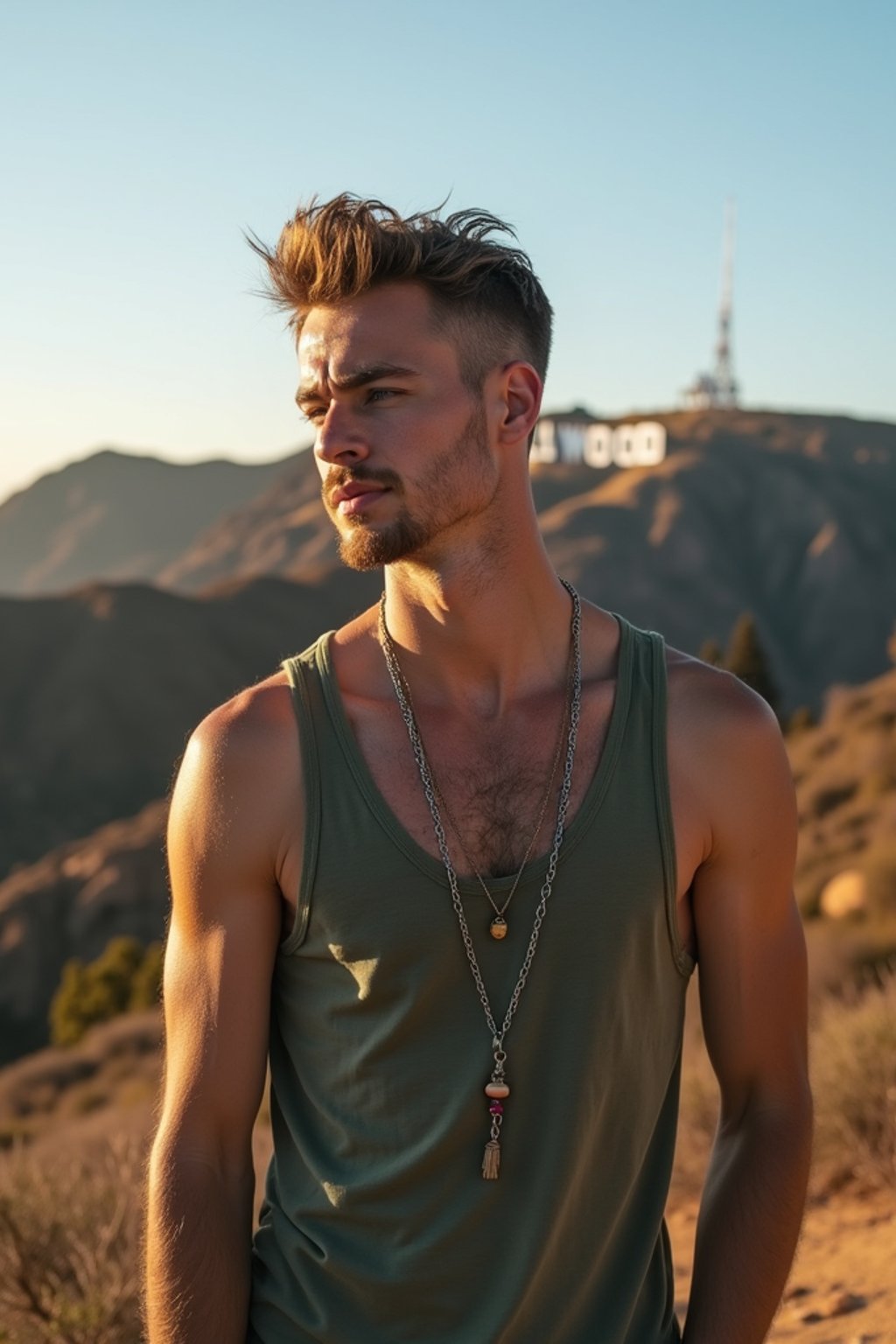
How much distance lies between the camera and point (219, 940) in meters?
2.36

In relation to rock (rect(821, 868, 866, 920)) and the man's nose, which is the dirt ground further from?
rock (rect(821, 868, 866, 920))

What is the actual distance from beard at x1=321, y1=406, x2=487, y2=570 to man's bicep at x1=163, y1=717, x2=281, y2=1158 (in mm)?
384

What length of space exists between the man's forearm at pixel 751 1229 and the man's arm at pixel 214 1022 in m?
0.76

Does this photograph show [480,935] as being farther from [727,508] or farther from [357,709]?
[727,508]

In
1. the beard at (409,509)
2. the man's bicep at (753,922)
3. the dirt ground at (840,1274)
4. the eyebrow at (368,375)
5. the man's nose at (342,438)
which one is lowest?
the dirt ground at (840,1274)

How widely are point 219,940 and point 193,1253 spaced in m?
0.49

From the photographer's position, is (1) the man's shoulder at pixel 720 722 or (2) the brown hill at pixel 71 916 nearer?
(1) the man's shoulder at pixel 720 722

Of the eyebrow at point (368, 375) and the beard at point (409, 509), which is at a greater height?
the eyebrow at point (368, 375)

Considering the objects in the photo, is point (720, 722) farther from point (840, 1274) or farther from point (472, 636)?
point (840, 1274)

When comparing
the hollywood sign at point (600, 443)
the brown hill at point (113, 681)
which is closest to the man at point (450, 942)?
the brown hill at point (113, 681)

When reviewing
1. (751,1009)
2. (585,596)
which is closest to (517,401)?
(751,1009)

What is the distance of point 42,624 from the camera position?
73375mm

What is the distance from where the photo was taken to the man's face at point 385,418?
248cm

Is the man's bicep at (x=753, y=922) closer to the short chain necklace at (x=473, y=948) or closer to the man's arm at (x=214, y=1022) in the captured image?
the short chain necklace at (x=473, y=948)
